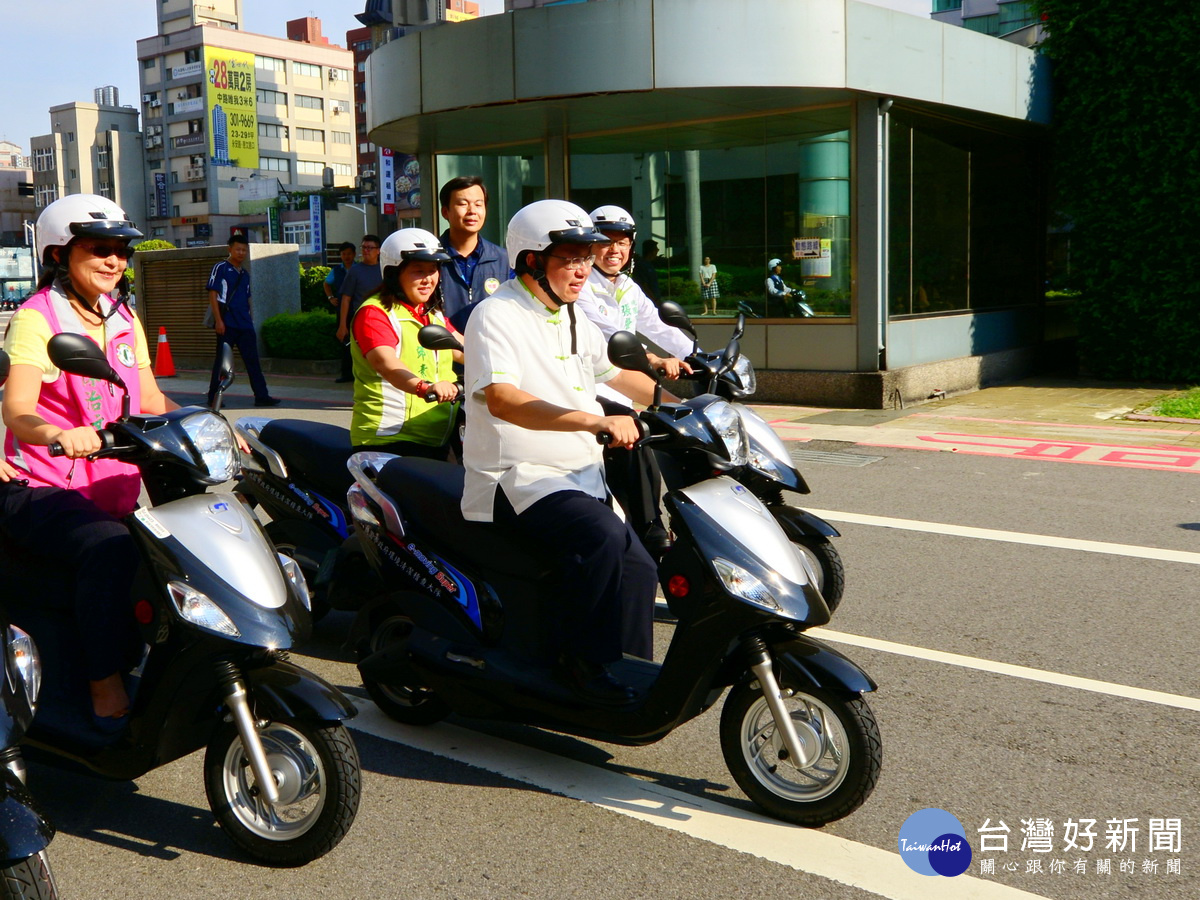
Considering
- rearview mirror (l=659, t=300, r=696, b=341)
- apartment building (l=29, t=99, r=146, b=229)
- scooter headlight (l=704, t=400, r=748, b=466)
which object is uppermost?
apartment building (l=29, t=99, r=146, b=229)

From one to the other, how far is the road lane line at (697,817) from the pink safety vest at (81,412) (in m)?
1.19

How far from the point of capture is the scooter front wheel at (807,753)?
323 cm

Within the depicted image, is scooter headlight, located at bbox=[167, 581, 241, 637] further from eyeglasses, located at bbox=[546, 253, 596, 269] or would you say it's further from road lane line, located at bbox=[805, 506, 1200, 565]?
road lane line, located at bbox=[805, 506, 1200, 565]

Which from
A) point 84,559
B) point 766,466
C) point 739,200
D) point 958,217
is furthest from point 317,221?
point 84,559

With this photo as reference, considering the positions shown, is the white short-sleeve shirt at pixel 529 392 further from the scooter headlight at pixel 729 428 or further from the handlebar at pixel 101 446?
the handlebar at pixel 101 446

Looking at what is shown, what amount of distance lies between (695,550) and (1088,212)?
12.3 m

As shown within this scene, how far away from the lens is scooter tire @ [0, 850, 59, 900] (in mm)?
2428

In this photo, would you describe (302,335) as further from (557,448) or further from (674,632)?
(674,632)

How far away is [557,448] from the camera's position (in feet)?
12.4

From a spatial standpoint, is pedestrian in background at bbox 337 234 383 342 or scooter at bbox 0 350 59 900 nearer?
scooter at bbox 0 350 59 900

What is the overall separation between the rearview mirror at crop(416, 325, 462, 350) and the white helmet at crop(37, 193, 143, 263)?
1161mm

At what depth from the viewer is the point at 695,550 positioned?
3.44m

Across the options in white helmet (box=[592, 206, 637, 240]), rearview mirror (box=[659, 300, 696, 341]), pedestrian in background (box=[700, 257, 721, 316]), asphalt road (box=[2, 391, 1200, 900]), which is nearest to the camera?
asphalt road (box=[2, 391, 1200, 900])

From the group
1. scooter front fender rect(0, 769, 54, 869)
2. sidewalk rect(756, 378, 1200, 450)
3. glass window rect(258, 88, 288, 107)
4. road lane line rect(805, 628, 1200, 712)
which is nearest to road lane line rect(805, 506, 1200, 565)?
road lane line rect(805, 628, 1200, 712)
